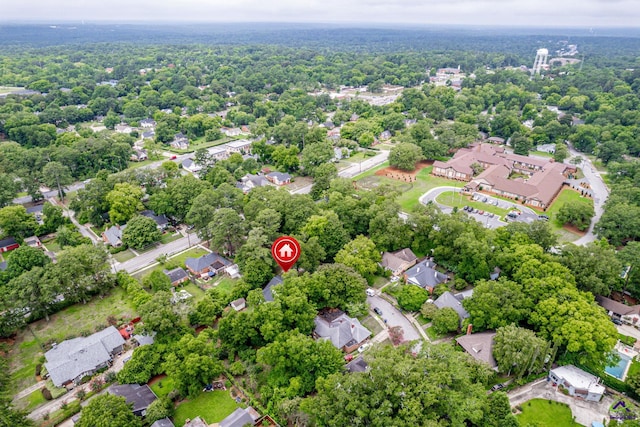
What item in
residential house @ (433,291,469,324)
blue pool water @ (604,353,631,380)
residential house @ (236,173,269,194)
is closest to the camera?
blue pool water @ (604,353,631,380)

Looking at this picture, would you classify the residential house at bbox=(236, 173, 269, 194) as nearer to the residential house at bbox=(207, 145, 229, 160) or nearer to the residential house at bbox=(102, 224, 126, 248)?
the residential house at bbox=(207, 145, 229, 160)

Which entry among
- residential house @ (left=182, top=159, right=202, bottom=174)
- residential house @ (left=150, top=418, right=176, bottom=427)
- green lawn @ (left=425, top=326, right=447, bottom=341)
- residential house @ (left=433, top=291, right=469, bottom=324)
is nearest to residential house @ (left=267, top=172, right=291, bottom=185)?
residential house @ (left=182, top=159, right=202, bottom=174)

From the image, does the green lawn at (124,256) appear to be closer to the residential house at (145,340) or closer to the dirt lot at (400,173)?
the residential house at (145,340)

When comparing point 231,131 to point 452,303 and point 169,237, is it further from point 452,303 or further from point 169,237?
point 452,303

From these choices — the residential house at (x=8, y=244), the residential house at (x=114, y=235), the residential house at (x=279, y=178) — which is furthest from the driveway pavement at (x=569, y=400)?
the residential house at (x=8, y=244)

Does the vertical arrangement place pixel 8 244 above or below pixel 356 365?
below

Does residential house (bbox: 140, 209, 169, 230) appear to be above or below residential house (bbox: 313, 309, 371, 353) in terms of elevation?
below

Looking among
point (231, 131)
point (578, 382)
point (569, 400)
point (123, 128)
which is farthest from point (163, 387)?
point (123, 128)
